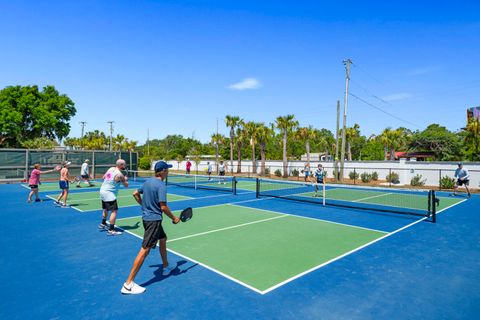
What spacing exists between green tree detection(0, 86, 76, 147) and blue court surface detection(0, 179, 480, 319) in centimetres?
3658

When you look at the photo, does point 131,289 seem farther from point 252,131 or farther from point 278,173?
point 252,131

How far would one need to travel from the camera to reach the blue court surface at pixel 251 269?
441 cm

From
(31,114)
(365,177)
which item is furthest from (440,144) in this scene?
(31,114)

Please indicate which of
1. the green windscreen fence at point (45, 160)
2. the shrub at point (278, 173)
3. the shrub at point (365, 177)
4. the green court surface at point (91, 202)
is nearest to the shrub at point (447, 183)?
the shrub at point (365, 177)

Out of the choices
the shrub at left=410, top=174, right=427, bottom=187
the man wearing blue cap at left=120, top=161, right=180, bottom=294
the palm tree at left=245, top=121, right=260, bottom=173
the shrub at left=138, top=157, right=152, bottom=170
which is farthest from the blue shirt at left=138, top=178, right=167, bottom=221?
the shrub at left=138, top=157, right=152, bottom=170

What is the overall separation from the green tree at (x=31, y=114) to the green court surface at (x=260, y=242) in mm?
39177

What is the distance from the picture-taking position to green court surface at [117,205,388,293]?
19.1ft

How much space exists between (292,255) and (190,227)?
3.76 m

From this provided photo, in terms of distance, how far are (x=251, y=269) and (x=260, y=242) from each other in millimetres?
1853

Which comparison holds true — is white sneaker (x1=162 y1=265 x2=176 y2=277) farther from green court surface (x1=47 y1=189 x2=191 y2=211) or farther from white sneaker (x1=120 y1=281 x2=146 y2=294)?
green court surface (x1=47 y1=189 x2=191 y2=211)

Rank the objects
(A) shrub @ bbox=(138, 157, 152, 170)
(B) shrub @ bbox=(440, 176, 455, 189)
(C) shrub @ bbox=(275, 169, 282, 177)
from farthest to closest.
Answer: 1. (A) shrub @ bbox=(138, 157, 152, 170)
2. (C) shrub @ bbox=(275, 169, 282, 177)
3. (B) shrub @ bbox=(440, 176, 455, 189)

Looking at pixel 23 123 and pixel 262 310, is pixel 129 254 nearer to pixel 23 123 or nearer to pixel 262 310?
pixel 262 310

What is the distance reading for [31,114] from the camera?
41.3 metres

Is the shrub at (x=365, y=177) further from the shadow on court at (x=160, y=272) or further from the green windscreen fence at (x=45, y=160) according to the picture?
the shadow on court at (x=160, y=272)
